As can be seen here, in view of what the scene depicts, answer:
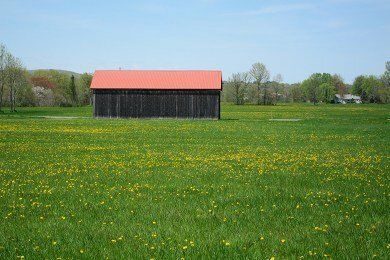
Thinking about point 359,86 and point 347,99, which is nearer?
point 359,86

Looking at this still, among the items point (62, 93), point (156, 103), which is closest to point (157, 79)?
point (156, 103)

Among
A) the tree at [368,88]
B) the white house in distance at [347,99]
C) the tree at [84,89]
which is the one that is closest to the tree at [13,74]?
the tree at [84,89]

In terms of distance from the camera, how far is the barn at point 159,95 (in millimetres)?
52625

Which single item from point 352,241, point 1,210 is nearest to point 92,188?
point 1,210

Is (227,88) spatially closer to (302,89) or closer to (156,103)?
(302,89)

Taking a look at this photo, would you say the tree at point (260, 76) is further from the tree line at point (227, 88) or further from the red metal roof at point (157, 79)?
the red metal roof at point (157, 79)

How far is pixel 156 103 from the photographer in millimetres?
53312

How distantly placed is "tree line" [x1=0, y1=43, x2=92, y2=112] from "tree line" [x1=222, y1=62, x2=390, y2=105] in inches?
1843

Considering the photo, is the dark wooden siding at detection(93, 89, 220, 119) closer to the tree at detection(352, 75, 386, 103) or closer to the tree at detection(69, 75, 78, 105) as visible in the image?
the tree at detection(69, 75, 78, 105)

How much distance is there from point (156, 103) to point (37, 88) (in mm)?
73585

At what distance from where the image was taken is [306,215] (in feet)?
28.2

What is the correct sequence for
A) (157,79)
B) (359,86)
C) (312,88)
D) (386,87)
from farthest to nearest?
(359,86) < (312,88) < (386,87) < (157,79)

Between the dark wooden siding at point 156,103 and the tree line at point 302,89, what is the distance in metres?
82.1

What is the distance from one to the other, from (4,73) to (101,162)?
215ft
